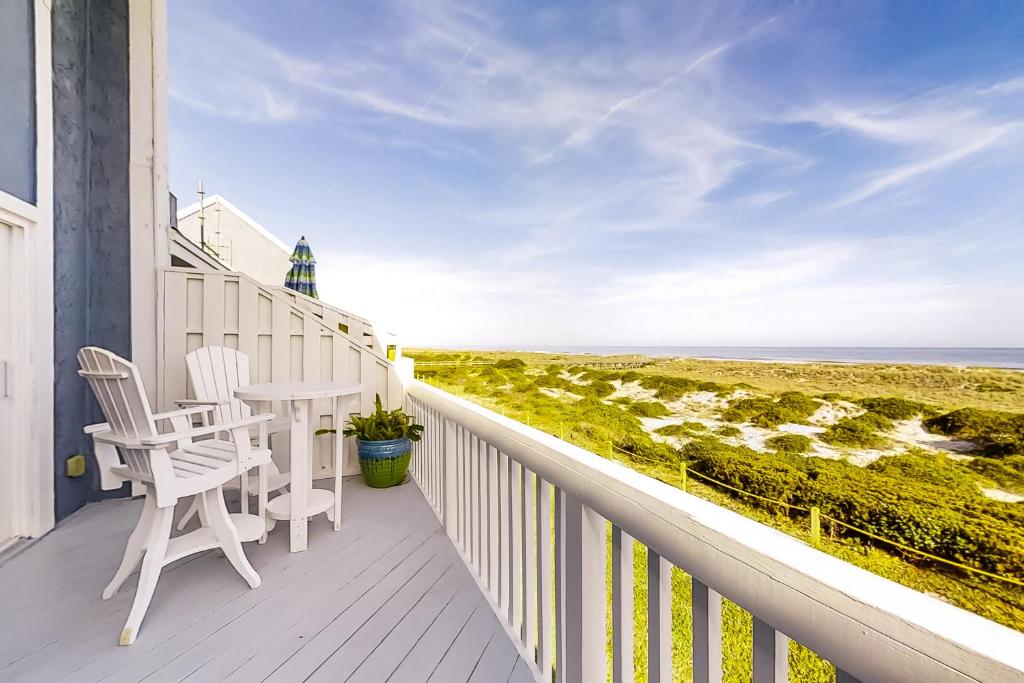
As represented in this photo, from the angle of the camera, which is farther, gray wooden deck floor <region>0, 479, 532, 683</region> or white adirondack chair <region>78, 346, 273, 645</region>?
white adirondack chair <region>78, 346, 273, 645</region>

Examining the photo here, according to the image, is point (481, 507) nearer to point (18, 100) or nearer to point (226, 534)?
point (226, 534)

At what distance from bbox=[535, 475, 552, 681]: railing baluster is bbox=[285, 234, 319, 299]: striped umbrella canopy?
Answer: 4826mm

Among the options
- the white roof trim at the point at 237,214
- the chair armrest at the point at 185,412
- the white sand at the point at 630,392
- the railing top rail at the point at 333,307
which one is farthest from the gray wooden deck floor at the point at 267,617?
the white roof trim at the point at 237,214

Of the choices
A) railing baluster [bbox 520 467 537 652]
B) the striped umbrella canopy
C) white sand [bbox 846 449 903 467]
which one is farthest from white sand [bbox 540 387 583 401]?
the striped umbrella canopy

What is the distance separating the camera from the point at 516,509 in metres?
1.54

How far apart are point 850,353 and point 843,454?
30.0 inches

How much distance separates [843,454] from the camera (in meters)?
1.34

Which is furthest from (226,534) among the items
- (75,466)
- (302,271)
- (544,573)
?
(302,271)

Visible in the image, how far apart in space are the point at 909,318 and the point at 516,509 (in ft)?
6.15

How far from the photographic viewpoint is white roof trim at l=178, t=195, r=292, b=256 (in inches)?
256

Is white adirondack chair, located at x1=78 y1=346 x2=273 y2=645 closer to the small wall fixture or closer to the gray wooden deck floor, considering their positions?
the gray wooden deck floor

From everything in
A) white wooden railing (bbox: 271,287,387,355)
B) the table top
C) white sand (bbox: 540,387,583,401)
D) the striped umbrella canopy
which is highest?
the striped umbrella canopy

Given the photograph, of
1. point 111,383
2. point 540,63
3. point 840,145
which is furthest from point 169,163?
point 840,145

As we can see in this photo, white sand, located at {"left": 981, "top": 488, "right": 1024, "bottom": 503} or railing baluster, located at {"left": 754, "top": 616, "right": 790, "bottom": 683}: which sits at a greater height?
white sand, located at {"left": 981, "top": 488, "right": 1024, "bottom": 503}
